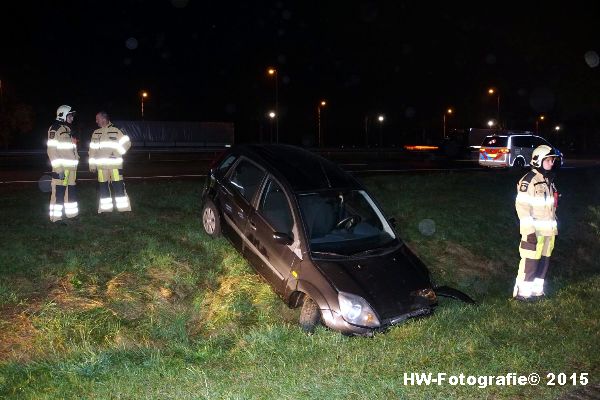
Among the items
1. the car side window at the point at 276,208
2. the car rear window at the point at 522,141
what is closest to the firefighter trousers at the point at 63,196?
the car side window at the point at 276,208

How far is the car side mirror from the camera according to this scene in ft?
21.8

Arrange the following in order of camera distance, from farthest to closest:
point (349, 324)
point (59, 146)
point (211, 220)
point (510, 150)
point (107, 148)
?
point (510, 150) → point (107, 148) → point (59, 146) → point (211, 220) → point (349, 324)

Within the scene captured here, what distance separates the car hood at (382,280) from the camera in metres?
6.11

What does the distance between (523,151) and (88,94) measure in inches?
2434

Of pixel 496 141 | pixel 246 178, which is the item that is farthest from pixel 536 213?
pixel 496 141

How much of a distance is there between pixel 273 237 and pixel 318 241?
0.54 meters

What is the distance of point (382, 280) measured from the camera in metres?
6.34

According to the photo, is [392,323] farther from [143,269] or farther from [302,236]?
[143,269]

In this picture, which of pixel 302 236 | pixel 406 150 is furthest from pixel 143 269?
pixel 406 150

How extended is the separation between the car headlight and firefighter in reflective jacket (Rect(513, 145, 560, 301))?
2401 mm

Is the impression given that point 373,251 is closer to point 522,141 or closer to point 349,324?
point 349,324

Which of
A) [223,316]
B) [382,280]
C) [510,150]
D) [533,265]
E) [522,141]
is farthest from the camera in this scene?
[522,141]

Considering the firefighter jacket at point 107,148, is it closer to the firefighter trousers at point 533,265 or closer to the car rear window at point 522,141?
the firefighter trousers at point 533,265

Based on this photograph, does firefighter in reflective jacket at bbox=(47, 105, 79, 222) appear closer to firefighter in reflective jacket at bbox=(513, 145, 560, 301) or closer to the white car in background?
firefighter in reflective jacket at bbox=(513, 145, 560, 301)
